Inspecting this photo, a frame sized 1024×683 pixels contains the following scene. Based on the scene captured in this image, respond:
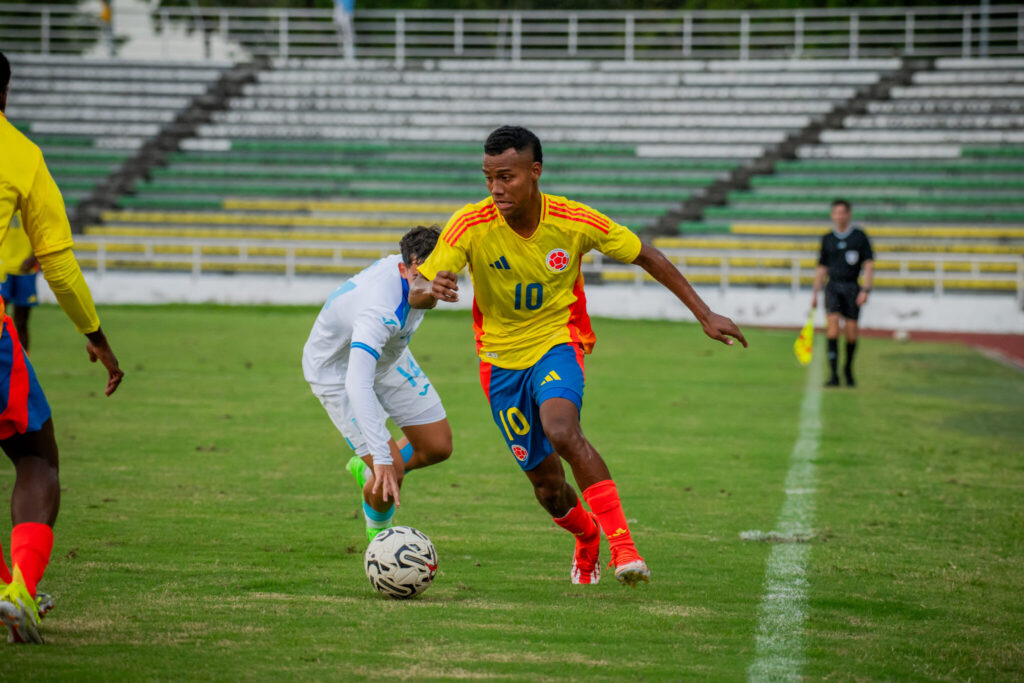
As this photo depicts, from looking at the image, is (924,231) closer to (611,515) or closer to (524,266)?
(524,266)

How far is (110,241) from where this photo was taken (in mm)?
26734

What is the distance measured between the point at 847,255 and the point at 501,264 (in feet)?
32.4

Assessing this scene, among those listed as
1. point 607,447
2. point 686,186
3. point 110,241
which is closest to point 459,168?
point 686,186

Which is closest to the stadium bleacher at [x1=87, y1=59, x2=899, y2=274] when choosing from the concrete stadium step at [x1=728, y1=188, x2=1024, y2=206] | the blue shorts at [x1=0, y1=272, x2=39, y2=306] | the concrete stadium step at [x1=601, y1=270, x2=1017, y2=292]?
the concrete stadium step at [x1=728, y1=188, x2=1024, y2=206]

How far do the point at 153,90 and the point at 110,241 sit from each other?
838 cm

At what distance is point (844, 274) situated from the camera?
14289mm

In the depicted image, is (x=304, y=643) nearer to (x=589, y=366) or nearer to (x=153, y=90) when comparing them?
(x=589, y=366)

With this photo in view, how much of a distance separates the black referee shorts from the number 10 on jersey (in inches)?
379

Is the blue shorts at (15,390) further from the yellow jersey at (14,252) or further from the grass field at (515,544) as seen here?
the grass field at (515,544)

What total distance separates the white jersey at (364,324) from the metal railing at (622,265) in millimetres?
18331

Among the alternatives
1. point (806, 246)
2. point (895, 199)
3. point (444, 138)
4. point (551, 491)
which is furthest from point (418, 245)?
point (444, 138)

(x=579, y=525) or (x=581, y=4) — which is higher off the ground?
(x=581, y=4)

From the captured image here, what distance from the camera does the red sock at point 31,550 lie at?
4203mm

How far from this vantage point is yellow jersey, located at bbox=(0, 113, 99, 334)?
13.8 ft
